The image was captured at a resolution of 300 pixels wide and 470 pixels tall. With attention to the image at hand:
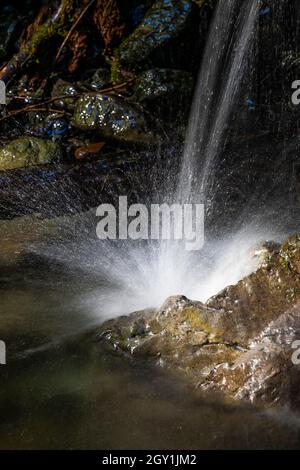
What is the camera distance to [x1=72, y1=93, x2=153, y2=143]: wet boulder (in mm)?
7129

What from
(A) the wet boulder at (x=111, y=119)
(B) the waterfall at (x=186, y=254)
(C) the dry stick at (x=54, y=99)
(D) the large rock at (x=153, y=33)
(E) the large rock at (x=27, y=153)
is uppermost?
(D) the large rock at (x=153, y=33)

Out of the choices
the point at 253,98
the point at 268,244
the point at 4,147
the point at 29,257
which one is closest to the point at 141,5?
the point at 253,98

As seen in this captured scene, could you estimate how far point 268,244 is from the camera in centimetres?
343

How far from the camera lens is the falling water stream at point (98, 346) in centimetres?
249

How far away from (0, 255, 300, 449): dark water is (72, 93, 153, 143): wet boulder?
4.15 metres

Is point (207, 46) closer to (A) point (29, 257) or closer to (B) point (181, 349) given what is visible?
(A) point (29, 257)

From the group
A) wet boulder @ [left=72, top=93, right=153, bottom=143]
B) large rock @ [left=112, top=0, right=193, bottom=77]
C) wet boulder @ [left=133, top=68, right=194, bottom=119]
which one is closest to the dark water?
wet boulder @ [left=72, top=93, right=153, bottom=143]

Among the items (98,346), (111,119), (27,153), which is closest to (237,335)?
(98,346)

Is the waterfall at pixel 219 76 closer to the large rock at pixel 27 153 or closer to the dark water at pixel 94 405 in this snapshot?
the large rock at pixel 27 153

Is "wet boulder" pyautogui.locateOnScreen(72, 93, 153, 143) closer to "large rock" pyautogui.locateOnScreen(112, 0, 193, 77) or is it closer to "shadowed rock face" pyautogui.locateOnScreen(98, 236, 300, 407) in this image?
"large rock" pyautogui.locateOnScreen(112, 0, 193, 77)

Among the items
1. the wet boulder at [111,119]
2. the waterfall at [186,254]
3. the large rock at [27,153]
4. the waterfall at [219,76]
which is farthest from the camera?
the wet boulder at [111,119]

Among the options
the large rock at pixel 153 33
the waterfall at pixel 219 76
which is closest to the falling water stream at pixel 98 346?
the waterfall at pixel 219 76

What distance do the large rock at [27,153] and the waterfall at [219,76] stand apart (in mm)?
1847
